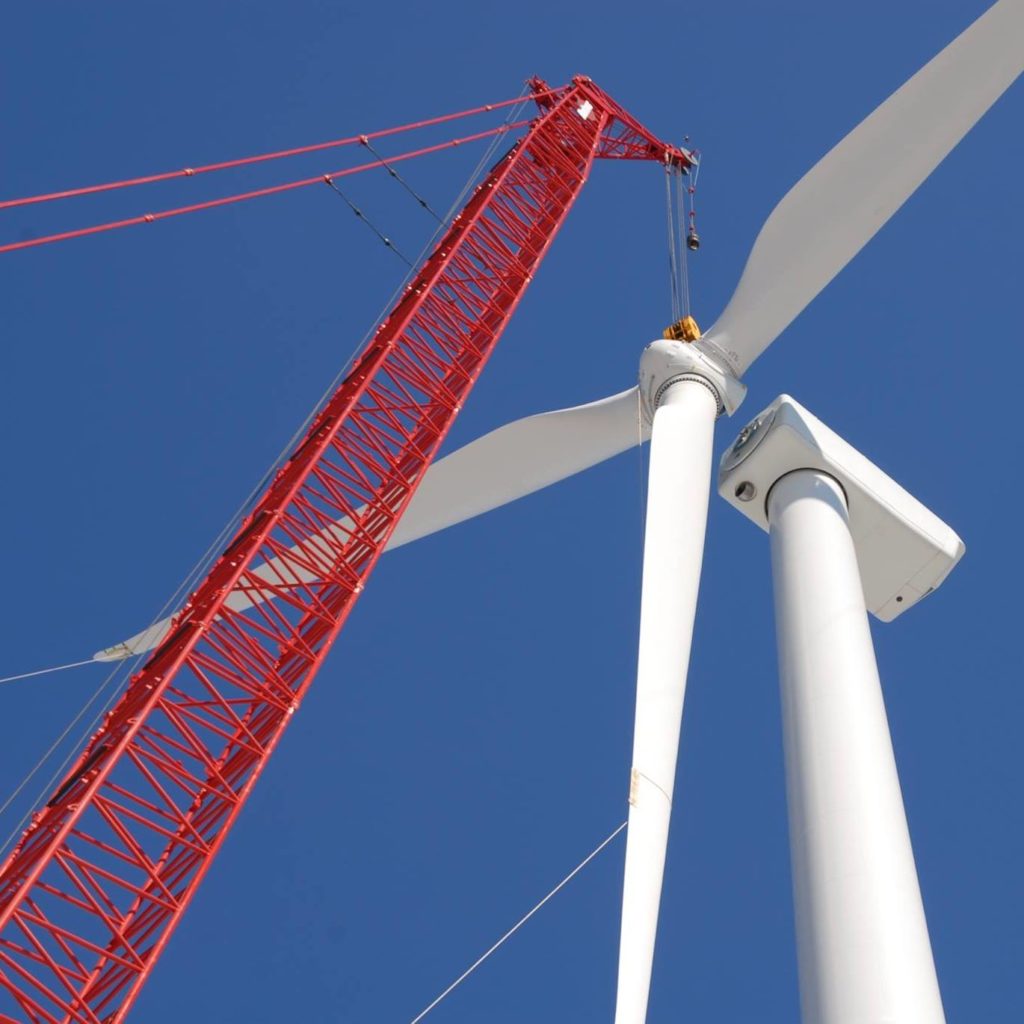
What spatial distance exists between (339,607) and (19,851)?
20.2ft

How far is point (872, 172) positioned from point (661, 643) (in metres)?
6.31

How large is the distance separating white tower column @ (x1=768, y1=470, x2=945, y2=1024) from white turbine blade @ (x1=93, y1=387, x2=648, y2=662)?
584 cm

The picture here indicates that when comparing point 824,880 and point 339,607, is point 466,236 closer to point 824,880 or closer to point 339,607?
point 339,607

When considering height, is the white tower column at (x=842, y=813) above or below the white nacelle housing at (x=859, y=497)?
below

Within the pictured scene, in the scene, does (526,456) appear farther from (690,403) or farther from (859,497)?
(859,497)

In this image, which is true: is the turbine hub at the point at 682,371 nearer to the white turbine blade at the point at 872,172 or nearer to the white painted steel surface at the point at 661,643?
the white painted steel surface at the point at 661,643

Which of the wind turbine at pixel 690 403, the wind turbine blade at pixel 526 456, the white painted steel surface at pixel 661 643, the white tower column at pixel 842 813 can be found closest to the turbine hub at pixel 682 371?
the wind turbine at pixel 690 403

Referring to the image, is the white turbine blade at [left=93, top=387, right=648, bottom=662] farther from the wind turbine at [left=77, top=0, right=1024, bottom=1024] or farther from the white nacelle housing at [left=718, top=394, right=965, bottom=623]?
the white nacelle housing at [left=718, top=394, right=965, bottom=623]

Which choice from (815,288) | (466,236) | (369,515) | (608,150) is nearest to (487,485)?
(369,515)

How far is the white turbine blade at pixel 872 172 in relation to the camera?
1505 centimetres

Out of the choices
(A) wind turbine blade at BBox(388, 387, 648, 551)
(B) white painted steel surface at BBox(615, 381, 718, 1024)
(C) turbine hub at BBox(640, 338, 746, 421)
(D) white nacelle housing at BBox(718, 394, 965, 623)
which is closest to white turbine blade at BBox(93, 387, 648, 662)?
(A) wind turbine blade at BBox(388, 387, 648, 551)

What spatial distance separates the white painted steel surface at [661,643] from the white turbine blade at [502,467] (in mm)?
1519

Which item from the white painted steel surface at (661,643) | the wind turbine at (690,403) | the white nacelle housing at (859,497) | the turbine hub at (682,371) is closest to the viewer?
the white painted steel surface at (661,643)

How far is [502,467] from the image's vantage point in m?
19.2
